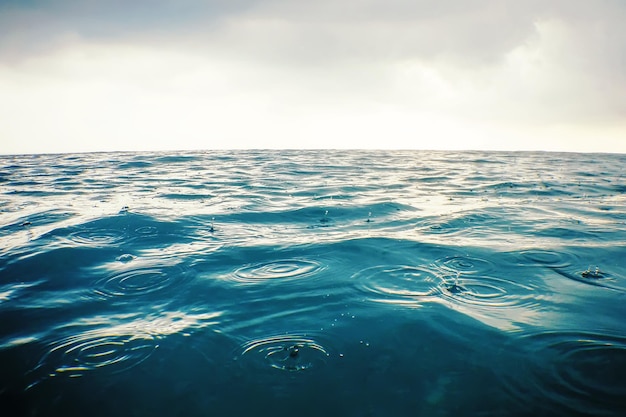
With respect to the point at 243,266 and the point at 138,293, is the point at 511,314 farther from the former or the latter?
the point at 138,293

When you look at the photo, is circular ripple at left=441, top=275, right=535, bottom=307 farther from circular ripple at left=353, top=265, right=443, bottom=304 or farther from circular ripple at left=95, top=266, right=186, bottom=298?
circular ripple at left=95, top=266, right=186, bottom=298

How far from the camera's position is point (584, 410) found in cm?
210

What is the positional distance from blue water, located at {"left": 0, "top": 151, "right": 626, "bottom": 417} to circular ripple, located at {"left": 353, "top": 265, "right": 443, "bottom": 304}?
0.03m

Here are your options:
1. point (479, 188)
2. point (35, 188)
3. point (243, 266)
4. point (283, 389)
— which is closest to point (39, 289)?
point (243, 266)

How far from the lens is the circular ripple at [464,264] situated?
14.3ft

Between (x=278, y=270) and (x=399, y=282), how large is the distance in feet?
5.49

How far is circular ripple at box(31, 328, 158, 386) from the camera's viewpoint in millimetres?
2553

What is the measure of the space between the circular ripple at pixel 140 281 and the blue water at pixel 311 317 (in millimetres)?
32

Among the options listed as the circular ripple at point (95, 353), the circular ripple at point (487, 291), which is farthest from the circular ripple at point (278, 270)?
the circular ripple at point (487, 291)

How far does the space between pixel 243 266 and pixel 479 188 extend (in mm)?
10654

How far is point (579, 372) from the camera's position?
2420 mm

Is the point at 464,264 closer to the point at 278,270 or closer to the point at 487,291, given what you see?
the point at 487,291

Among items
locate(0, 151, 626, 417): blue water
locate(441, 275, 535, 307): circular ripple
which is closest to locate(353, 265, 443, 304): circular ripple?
locate(0, 151, 626, 417): blue water

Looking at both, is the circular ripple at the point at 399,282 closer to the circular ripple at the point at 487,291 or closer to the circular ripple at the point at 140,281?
the circular ripple at the point at 487,291
